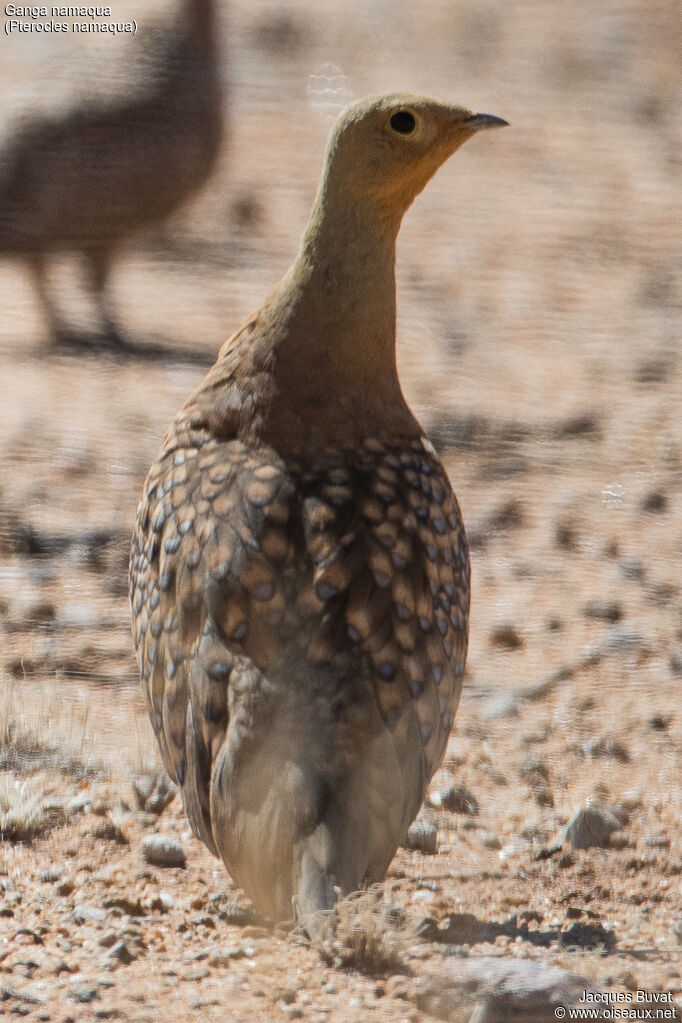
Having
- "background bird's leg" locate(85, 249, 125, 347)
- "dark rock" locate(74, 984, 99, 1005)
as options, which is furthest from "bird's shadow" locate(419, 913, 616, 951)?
"background bird's leg" locate(85, 249, 125, 347)

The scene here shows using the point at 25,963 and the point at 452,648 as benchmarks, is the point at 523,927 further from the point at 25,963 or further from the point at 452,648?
the point at 25,963

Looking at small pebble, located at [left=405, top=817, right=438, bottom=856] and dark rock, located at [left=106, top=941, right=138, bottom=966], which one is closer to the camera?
dark rock, located at [left=106, top=941, right=138, bottom=966]

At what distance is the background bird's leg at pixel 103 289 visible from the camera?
21.6ft

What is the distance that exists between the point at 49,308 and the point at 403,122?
13.2 feet

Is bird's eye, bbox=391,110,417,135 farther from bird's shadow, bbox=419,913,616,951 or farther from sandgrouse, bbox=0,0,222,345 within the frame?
sandgrouse, bbox=0,0,222,345

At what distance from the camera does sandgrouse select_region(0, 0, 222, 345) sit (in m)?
6.07

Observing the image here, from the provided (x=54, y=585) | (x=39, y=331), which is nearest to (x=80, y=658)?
(x=54, y=585)

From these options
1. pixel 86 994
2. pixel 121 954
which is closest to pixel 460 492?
pixel 121 954

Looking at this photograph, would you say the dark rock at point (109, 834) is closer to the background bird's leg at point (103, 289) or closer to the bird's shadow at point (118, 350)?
the bird's shadow at point (118, 350)

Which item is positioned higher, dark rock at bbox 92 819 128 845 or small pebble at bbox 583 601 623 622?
small pebble at bbox 583 601 623 622

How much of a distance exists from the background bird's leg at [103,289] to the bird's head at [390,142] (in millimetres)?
3708

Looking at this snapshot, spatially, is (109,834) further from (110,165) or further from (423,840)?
(110,165)

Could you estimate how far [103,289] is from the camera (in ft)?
22.2

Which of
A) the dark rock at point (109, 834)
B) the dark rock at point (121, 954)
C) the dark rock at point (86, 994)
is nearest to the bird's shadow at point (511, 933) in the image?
the dark rock at point (121, 954)
